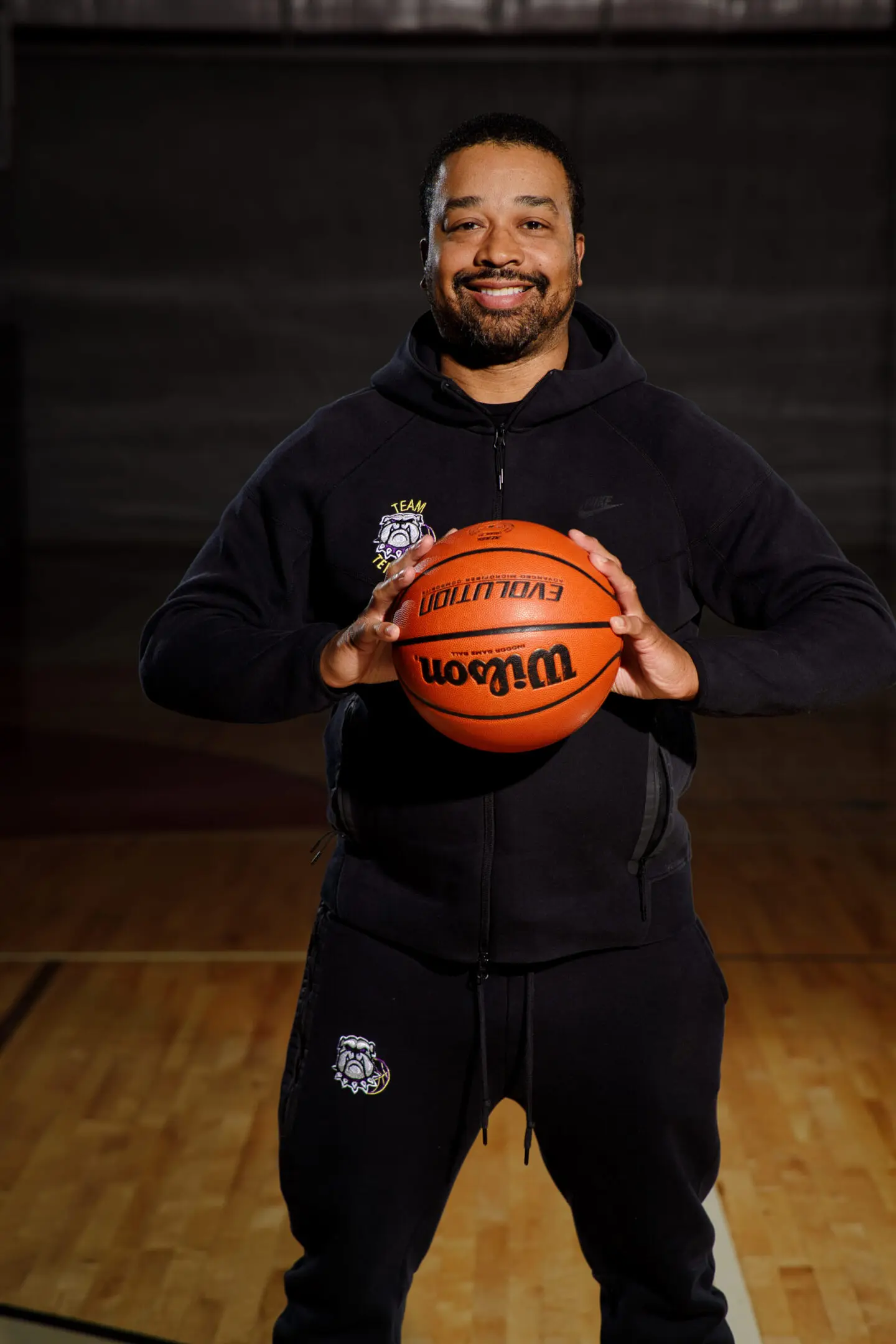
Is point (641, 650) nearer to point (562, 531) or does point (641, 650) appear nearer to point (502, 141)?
point (562, 531)

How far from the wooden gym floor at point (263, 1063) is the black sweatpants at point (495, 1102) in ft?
2.44

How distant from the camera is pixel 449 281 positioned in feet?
5.60

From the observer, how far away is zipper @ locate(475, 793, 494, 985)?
1.65 m

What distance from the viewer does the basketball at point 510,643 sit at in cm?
153

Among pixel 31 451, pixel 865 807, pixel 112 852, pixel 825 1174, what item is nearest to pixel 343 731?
pixel 825 1174

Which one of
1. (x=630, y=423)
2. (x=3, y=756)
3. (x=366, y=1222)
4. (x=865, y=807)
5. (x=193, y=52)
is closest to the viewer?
(x=366, y=1222)

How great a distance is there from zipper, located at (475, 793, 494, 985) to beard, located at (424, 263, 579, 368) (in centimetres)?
53

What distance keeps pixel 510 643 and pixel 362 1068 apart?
1.70 ft

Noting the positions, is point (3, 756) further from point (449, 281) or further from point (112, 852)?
point (449, 281)

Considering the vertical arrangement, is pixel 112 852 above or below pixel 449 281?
below

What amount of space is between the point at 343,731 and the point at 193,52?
35.8ft

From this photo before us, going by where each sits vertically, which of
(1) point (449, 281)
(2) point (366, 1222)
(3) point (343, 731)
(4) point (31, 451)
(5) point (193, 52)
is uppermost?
(5) point (193, 52)

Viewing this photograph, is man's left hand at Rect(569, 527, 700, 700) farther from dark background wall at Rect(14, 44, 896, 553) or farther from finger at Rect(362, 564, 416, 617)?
dark background wall at Rect(14, 44, 896, 553)

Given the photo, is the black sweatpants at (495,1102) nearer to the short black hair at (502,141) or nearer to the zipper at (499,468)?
the zipper at (499,468)
